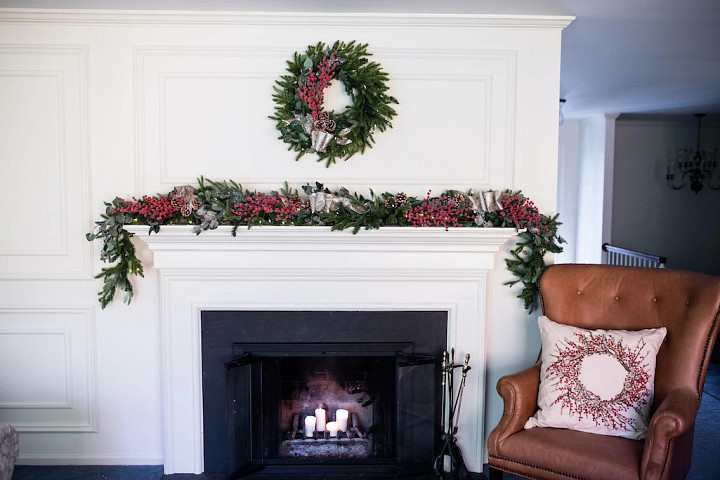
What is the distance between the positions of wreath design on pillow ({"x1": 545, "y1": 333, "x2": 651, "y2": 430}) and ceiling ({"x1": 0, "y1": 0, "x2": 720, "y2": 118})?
5.05ft

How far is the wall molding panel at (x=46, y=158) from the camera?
274cm

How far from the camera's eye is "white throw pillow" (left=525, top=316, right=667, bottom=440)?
2.25 m

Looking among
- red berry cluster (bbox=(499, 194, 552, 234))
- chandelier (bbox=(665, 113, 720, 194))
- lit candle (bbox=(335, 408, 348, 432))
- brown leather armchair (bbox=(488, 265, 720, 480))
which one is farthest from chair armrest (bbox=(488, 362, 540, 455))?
chandelier (bbox=(665, 113, 720, 194))

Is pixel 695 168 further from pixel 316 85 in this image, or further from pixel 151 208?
pixel 151 208

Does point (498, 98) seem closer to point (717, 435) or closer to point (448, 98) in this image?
point (448, 98)

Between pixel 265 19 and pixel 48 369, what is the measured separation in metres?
2.12

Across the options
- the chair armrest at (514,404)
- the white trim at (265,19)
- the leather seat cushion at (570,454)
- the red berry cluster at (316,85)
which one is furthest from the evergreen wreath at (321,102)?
the leather seat cushion at (570,454)

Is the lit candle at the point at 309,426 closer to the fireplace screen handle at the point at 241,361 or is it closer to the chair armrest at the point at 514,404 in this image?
the fireplace screen handle at the point at 241,361

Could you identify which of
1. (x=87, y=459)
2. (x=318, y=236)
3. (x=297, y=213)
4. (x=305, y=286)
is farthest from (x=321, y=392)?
(x=87, y=459)

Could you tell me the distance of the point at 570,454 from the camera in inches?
83.8

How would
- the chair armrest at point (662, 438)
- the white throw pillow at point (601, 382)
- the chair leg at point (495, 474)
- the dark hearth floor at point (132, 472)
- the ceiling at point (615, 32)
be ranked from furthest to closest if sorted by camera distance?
1. the dark hearth floor at point (132, 472)
2. the ceiling at point (615, 32)
3. the chair leg at point (495, 474)
4. the white throw pillow at point (601, 382)
5. the chair armrest at point (662, 438)

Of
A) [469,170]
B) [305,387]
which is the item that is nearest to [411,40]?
[469,170]

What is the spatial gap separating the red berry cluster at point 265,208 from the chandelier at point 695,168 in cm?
525

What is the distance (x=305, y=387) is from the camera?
293cm
